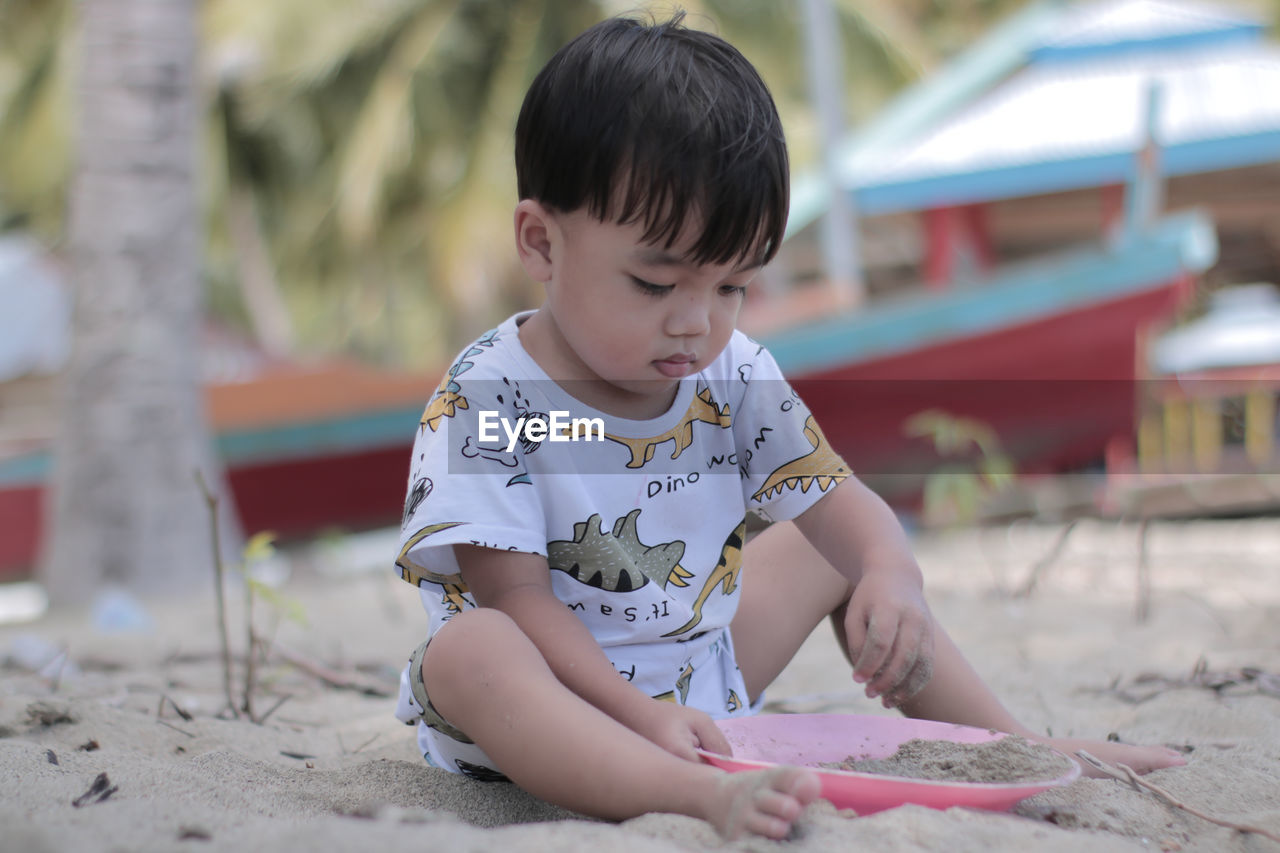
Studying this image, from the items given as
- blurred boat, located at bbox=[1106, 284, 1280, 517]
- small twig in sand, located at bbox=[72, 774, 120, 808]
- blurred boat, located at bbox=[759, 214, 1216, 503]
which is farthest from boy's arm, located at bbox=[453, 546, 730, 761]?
blurred boat, located at bbox=[1106, 284, 1280, 517]

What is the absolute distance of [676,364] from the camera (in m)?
1.39

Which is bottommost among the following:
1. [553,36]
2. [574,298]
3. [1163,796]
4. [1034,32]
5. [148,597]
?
[148,597]

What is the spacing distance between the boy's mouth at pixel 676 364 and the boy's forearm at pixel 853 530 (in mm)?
298

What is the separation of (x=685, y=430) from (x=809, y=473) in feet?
0.60

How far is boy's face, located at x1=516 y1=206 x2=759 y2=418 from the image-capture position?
1.33 metres

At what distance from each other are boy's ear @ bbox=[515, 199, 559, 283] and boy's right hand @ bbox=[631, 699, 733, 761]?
0.54m

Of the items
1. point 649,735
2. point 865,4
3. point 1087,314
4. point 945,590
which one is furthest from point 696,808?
point 865,4

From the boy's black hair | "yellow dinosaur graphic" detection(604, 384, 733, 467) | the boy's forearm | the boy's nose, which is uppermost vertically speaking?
the boy's black hair

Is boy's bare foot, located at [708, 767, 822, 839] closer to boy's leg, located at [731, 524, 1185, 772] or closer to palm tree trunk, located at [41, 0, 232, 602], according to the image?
boy's leg, located at [731, 524, 1185, 772]

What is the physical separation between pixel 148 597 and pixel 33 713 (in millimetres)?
2715

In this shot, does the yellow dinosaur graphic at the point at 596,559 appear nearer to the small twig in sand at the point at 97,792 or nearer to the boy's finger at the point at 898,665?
the boy's finger at the point at 898,665

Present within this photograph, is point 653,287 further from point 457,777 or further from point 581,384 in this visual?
point 457,777

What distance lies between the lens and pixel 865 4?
1313 centimetres

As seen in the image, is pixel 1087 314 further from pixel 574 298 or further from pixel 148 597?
pixel 574 298
